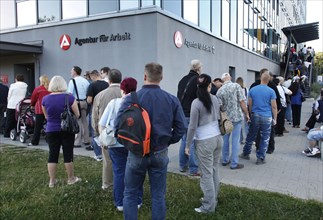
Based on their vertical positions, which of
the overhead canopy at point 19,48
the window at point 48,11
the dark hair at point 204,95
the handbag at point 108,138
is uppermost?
the window at point 48,11

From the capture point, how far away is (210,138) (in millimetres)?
4031

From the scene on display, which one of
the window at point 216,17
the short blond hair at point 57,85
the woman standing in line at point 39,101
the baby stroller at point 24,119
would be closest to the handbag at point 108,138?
the short blond hair at point 57,85

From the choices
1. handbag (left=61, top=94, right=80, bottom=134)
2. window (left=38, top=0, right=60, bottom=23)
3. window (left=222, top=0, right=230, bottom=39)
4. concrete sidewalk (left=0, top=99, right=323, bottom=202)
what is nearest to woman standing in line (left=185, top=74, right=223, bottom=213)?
concrete sidewalk (left=0, top=99, right=323, bottom=202)

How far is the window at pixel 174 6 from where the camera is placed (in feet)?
32.9

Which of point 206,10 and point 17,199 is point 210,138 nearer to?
point 17,199

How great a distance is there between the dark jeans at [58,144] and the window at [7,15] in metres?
9.74

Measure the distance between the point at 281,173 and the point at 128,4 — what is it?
22.0ft

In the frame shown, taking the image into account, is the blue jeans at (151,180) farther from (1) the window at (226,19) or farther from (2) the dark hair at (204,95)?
(1) the window at (226,19)

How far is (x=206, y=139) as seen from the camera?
4.04m

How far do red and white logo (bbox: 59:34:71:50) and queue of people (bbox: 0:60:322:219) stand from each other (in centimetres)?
350

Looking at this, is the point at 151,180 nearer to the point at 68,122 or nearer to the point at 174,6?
the point at 68,122

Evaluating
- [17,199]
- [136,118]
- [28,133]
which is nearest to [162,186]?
[136,118]

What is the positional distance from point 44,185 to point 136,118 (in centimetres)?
275

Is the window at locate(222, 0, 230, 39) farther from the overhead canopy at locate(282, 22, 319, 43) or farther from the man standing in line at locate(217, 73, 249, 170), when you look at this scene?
the overhead canopy at locate(282, 22, 319, 43)
